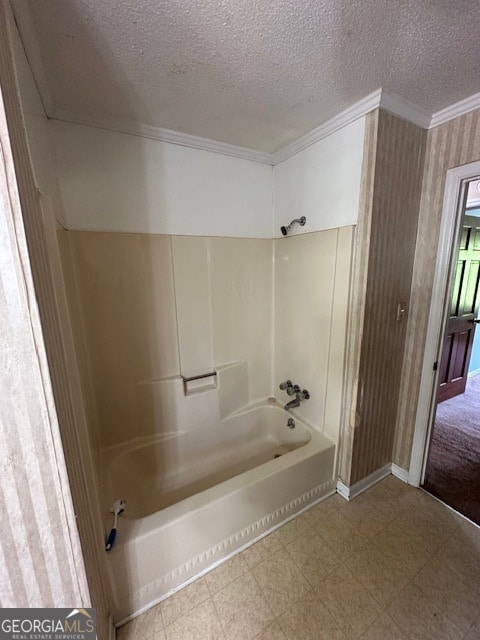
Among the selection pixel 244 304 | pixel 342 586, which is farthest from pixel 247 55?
pixel 342 586

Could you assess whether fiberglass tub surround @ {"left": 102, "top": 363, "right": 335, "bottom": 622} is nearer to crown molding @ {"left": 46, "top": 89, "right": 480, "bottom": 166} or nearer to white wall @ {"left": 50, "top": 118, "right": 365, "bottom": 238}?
white wall @ {"left": 50, "top": 118, "right": 365, "bottom": 238}

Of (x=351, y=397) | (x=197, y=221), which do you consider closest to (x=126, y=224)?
(x=197, y=221)

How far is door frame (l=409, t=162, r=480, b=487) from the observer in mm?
1508

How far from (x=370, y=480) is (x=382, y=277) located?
4.62 feet

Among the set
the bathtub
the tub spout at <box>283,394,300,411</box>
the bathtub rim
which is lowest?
→ the bathtub

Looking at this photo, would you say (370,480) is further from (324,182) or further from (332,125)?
(332,125)

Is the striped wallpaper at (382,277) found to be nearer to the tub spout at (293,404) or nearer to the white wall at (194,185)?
the white wall at (194,185)

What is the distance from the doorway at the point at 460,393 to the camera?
1.80m

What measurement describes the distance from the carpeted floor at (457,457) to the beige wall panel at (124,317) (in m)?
2.07

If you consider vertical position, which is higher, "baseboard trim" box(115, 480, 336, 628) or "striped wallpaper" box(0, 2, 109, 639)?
"striped wallpaper" box(0, 2, 109, 639)

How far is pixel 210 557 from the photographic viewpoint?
138 centimetres

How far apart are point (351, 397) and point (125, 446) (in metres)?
1.51

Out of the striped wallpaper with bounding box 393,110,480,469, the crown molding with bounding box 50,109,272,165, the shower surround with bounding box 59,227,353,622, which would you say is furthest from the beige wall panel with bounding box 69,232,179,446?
the striped wallpaper with bounding box 393,110,480,469

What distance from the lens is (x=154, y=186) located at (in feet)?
5.47
